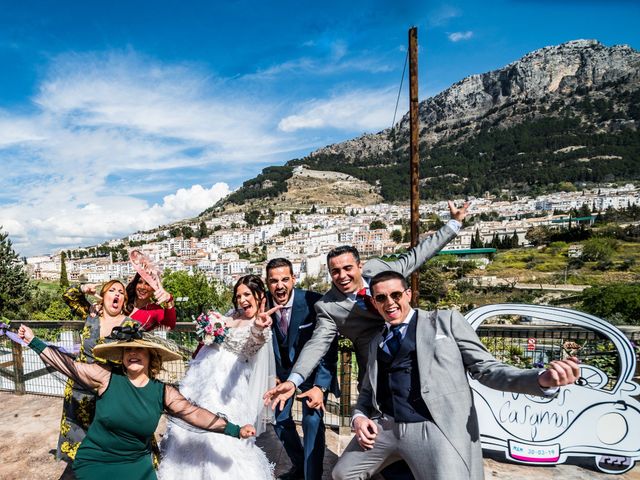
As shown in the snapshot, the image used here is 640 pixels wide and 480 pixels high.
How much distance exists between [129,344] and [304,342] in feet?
3.67

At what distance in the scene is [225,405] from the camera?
8.25ft

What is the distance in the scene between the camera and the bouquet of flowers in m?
2.53

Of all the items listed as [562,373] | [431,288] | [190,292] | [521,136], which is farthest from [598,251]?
[521,136]

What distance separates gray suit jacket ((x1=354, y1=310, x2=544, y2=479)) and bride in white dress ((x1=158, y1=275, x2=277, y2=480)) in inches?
37.4

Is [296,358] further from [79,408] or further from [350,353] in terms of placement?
[79,408]

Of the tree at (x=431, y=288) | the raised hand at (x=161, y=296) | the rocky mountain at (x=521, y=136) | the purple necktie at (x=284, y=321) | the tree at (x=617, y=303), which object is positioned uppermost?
the rocky mountain at (x=521, y=136)

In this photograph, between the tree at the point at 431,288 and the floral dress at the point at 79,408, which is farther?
the tree at the point at 431,288

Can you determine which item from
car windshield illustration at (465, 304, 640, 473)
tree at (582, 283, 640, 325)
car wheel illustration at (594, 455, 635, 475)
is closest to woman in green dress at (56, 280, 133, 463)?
car windshield illustration at (465, 304, 640, 473)

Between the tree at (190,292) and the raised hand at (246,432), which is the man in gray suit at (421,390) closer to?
the raised hand at (246,432)

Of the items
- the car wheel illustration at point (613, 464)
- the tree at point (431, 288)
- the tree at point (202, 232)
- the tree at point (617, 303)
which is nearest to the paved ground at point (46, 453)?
the car wheel illustration at point (613, 464)

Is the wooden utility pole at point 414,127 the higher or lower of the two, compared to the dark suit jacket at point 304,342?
higher

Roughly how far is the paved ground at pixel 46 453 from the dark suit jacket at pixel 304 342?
2.56 ft

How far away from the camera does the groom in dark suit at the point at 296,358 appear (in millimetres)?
2611

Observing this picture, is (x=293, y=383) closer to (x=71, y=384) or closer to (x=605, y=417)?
(x=71, y=384)
